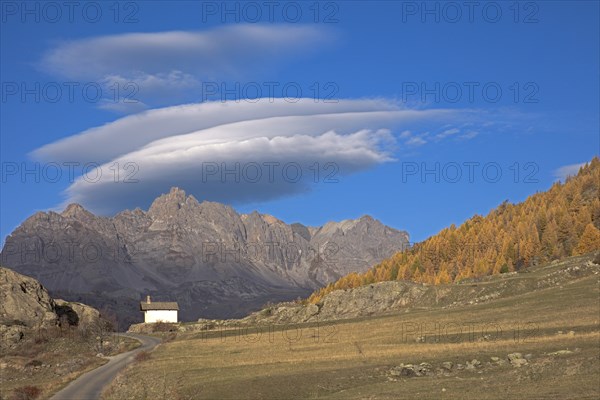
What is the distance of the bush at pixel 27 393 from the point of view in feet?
177

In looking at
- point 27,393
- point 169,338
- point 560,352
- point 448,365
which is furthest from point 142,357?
point 560,352

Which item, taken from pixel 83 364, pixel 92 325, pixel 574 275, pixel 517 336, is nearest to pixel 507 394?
pixel 517 336

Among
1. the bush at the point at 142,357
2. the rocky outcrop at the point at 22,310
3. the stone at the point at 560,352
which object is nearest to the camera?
the stone at the point at 560,352

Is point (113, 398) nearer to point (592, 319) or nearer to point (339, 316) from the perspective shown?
point (592, 319)

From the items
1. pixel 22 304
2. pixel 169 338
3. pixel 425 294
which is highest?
pixel 22 304

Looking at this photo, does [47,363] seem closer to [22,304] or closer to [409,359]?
[22,304]

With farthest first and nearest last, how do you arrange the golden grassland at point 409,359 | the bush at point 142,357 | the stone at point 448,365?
the bush at point 142,357, the stone at point 448,365, the golden grassland at point 409,359

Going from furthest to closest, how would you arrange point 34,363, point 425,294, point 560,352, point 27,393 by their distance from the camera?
point 425,294 → point 34,363 → point 27,393 → point 560,352

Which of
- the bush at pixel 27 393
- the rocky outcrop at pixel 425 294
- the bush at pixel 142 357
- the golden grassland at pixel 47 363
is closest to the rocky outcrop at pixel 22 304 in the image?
the golden grassland at pixel 47 363

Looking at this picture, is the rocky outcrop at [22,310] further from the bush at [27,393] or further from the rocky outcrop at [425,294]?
the rocky outcrop at [425,294]

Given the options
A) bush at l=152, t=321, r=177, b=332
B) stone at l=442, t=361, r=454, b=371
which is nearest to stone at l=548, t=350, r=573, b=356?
stone at l=442, t=361, r=454, b=371

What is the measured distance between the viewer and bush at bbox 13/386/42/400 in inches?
2125

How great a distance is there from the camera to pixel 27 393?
5541 centimetres

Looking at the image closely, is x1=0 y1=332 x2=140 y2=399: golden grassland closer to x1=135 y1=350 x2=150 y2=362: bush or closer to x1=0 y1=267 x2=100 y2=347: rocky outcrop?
x1=0 y1=267 x2=100 y2=347: rocky outcrop
